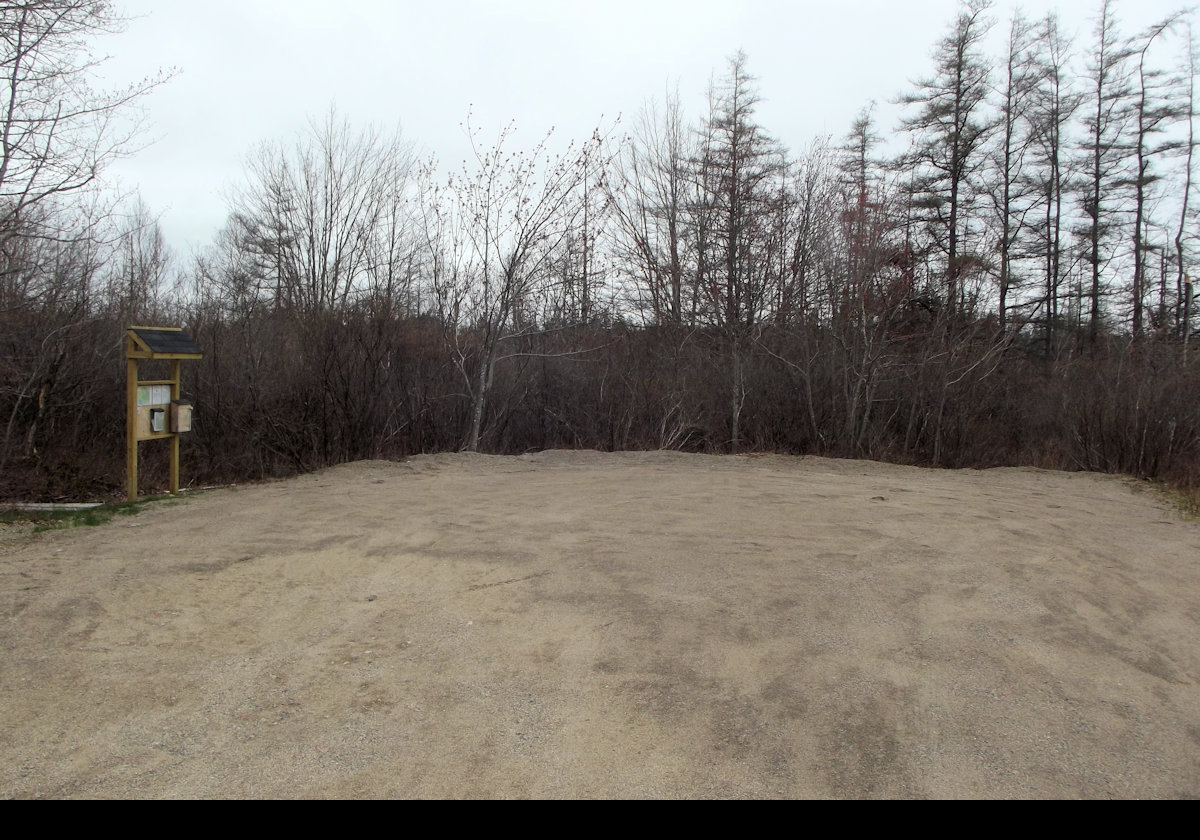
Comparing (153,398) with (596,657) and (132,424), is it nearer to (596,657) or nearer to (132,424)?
(132,424)

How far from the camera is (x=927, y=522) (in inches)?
295

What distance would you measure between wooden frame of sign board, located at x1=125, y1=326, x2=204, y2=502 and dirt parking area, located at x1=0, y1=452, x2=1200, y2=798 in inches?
39.5

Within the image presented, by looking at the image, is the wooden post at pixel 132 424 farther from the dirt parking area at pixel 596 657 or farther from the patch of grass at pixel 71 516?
the dirt parking area at pixel 596 657

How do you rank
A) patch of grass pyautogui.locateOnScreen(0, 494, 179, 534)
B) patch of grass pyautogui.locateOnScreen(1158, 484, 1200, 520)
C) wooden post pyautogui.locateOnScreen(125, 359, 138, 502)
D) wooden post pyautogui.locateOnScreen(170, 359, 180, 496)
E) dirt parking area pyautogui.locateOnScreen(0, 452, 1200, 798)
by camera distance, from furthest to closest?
patch of grass pyautogui.locateOnScreen(1158, 484, 1200, 520) < wooden post pyautogui.locateOnScreen(170, 359, 180, 496) < wooden post pyautogui.locateOnScreen(125, 359, 138, 502) < patch of grass pyautogui.locateOnScreen(0, 494, 179, 534) < dirt parking area pyautogui.locateOnScreen(0, 452, 1200, 798)

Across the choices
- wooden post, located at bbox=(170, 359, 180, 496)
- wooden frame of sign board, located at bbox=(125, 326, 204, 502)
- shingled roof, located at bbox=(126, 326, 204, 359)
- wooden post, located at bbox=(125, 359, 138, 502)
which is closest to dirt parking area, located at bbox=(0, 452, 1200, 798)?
wooden post, located at bbox=(125, 359, 138, 502)

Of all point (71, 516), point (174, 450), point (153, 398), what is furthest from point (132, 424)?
point (71, 516)

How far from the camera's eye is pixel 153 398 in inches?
335

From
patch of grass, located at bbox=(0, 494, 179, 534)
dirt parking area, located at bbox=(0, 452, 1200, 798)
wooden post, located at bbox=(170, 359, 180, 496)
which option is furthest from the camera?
wooden post, located at bbox=(170, 359, 180, 496)

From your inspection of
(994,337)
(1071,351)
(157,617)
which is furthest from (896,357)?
(157,617)

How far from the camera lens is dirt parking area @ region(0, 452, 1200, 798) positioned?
3.19 metres

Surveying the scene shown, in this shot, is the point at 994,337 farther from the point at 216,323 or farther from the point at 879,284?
the point at 216,323

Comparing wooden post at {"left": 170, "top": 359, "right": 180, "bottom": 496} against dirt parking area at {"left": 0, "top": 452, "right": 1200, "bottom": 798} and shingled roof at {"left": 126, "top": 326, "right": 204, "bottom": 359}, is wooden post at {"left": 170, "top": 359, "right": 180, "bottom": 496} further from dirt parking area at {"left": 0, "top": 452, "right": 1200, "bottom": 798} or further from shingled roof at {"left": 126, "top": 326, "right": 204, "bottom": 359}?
dirt parking area at {"left": 0, "top": 452, "right": 1200, "bottom": 798}

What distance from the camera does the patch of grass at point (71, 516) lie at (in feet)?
23.4

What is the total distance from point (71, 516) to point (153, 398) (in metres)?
1.50
